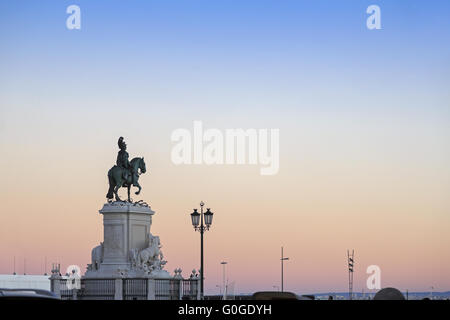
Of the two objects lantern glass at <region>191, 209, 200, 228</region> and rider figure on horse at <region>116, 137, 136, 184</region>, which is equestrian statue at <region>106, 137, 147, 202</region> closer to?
rider figure on horse at <region>116, 137, 136, 184</region>

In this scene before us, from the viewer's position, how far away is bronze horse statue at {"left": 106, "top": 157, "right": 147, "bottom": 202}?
174 feet

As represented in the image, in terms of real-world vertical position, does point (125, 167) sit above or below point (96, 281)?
above

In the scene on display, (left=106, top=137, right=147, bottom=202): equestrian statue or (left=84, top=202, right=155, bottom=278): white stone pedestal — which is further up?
(left=106, top=137, right=147, bottom=202): equestrian statue

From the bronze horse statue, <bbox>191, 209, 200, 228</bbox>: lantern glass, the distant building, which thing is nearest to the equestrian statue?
the bronze horse statue

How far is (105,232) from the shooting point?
5253cm

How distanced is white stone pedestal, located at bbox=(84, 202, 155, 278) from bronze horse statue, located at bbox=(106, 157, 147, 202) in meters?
0.92

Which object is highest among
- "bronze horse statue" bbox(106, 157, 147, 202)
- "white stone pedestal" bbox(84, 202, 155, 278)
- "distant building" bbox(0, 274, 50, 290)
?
"bronze horse statue" bbox(106, 157, 147, 202)

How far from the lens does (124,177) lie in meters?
53.4

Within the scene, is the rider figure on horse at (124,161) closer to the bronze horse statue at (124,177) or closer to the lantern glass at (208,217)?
the bronze horse statue at (124,177)

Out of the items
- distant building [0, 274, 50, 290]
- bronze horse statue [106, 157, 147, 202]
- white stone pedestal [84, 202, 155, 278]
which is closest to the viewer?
white stone pedestal [84, 202, 155, 278]
